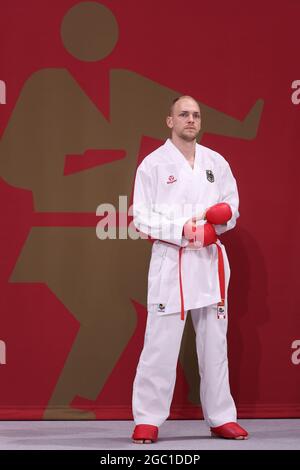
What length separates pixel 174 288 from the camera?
10.6 ft

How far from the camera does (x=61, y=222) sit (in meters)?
3.79

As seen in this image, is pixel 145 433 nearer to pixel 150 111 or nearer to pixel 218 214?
pixel 218 214

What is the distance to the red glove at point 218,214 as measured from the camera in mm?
3176

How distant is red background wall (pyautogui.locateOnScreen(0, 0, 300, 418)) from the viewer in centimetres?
378

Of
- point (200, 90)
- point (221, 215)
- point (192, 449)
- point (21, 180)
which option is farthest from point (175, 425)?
point (200, 90)

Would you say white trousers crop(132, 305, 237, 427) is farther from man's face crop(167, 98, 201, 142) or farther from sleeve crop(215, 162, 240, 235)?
man's face crop(167, 98, 201, 142)

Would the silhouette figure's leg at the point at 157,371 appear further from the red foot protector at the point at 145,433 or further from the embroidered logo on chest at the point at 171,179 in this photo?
the embroidered logo on chest at the point at 171,179

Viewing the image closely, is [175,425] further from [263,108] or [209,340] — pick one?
[263,108]

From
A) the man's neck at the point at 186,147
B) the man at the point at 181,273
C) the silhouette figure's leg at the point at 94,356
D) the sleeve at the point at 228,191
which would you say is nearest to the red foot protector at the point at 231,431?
the man at the point at 181,273

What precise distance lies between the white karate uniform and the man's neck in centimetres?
3

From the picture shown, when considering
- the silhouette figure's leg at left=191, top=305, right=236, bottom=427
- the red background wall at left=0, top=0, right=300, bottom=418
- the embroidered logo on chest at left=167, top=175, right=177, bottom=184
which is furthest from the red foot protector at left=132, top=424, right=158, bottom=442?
the embroidered logo on chest at left=167, top=175, right=177, bottom=184

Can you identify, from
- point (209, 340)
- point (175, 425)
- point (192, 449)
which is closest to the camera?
point (192, 449)

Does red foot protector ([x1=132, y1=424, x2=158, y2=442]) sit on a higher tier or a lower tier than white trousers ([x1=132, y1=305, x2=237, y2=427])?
lower

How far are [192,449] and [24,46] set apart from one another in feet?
6.95
